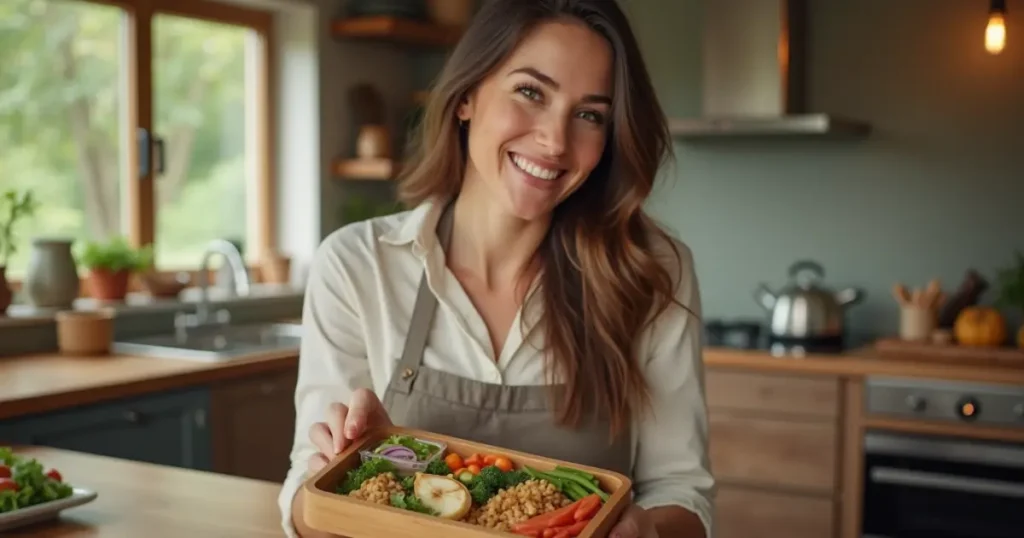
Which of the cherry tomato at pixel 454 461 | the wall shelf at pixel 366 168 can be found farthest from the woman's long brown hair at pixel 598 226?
the wall shelf at pixel 366 168

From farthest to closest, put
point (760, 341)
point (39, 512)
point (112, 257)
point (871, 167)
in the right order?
point (871, 167) → point (760, 341) → point (112, 257) → point (39, 512)

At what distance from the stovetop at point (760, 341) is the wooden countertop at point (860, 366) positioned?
0.05 metres

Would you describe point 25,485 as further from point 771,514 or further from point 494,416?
point 771,514

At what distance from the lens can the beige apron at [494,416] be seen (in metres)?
1.57

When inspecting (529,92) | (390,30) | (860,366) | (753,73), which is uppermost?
(390,30)

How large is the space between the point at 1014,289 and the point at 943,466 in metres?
0.65

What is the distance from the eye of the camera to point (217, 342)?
3596mm

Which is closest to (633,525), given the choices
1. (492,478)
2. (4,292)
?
(492,478)

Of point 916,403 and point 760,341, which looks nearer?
point 916,403

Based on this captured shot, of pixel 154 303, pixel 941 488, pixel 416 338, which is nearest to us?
pixel 416 338

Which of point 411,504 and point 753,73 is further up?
point 753,73

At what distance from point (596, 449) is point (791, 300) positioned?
214 centimetres

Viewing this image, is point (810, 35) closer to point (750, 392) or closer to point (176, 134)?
point (750, 392)

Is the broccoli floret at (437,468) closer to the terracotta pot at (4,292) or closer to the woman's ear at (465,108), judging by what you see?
the woman's ear at (465,108)
